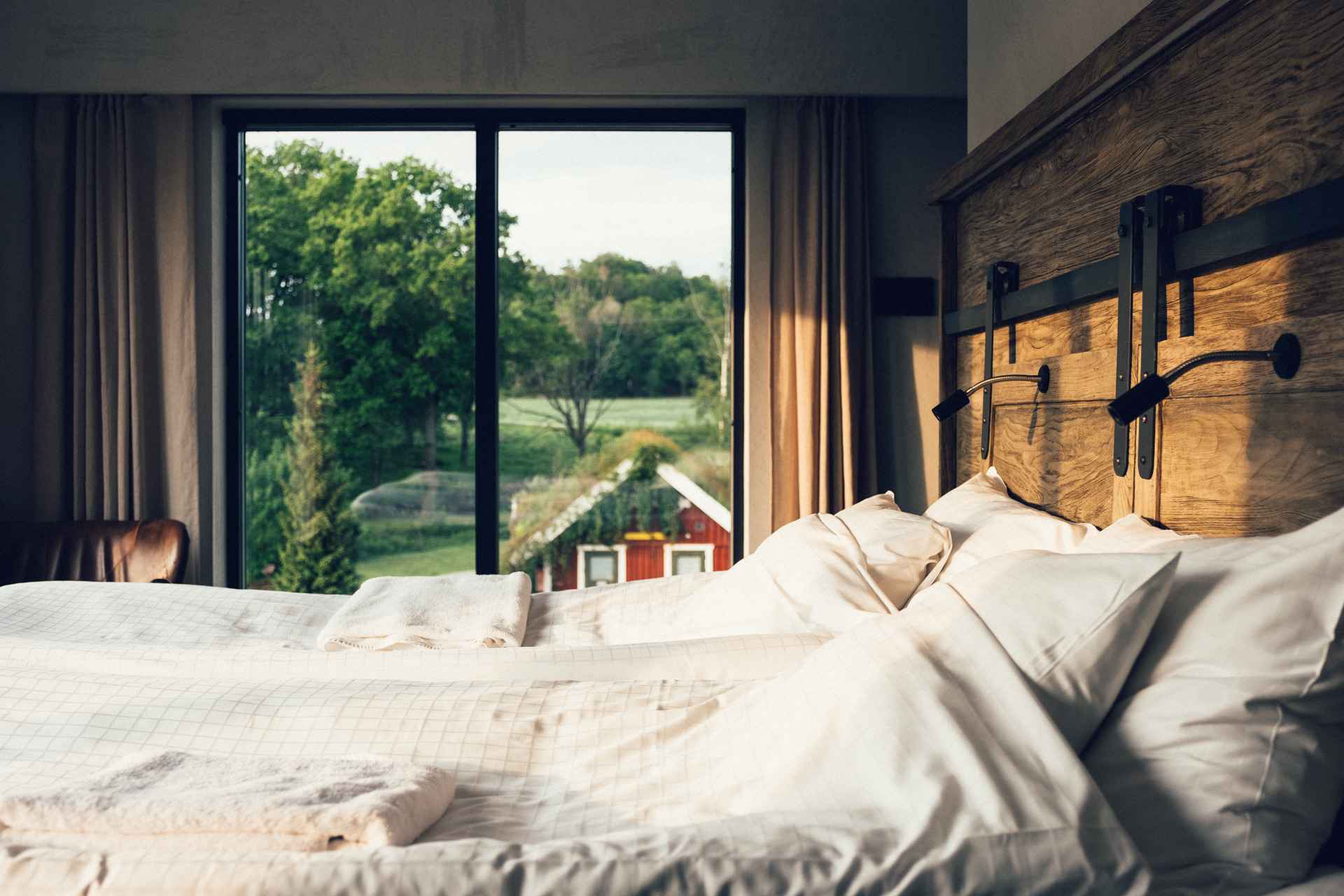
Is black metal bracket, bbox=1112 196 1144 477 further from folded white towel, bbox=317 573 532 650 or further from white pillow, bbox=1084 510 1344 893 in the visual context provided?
folded white towel, bbox=317 573 532 650

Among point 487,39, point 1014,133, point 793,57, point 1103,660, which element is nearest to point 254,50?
point 487,39

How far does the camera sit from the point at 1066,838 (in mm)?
869

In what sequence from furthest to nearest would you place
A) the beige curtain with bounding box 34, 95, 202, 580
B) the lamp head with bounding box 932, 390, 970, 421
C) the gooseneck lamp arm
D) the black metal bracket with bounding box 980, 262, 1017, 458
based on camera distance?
the beige curtain with bounding box 34, 95, 202, 580 < the lamp head with bounding box 932, 390, 970, 421 < the black metal bracket with bounding box 980, 262, 1017, 458 < the gooseneck lamp arm

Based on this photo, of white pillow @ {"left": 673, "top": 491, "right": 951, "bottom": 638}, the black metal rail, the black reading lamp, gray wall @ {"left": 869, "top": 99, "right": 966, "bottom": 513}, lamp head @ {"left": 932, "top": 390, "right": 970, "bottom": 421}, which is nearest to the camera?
the black metal rail

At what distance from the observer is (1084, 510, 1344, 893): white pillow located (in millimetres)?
935

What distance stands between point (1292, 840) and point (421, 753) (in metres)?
0.98

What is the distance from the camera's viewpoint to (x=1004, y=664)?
1021mm

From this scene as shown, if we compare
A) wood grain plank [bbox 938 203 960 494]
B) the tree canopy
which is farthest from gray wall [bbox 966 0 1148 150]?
the tree canopy

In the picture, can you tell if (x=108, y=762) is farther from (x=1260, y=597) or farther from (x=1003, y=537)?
(x=1003, y=537)

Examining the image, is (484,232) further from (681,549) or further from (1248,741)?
(1248,741)

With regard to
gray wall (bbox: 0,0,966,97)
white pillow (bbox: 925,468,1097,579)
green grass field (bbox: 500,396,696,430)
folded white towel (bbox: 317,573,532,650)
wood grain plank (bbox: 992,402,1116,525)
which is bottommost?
folded white towel (bbox: 317,573,532,650)

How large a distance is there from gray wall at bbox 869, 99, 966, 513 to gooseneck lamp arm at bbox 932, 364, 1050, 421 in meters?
1.07

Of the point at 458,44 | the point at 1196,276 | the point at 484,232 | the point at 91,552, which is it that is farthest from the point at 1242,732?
the point at 91,552

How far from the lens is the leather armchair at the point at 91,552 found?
3473 millimetres
